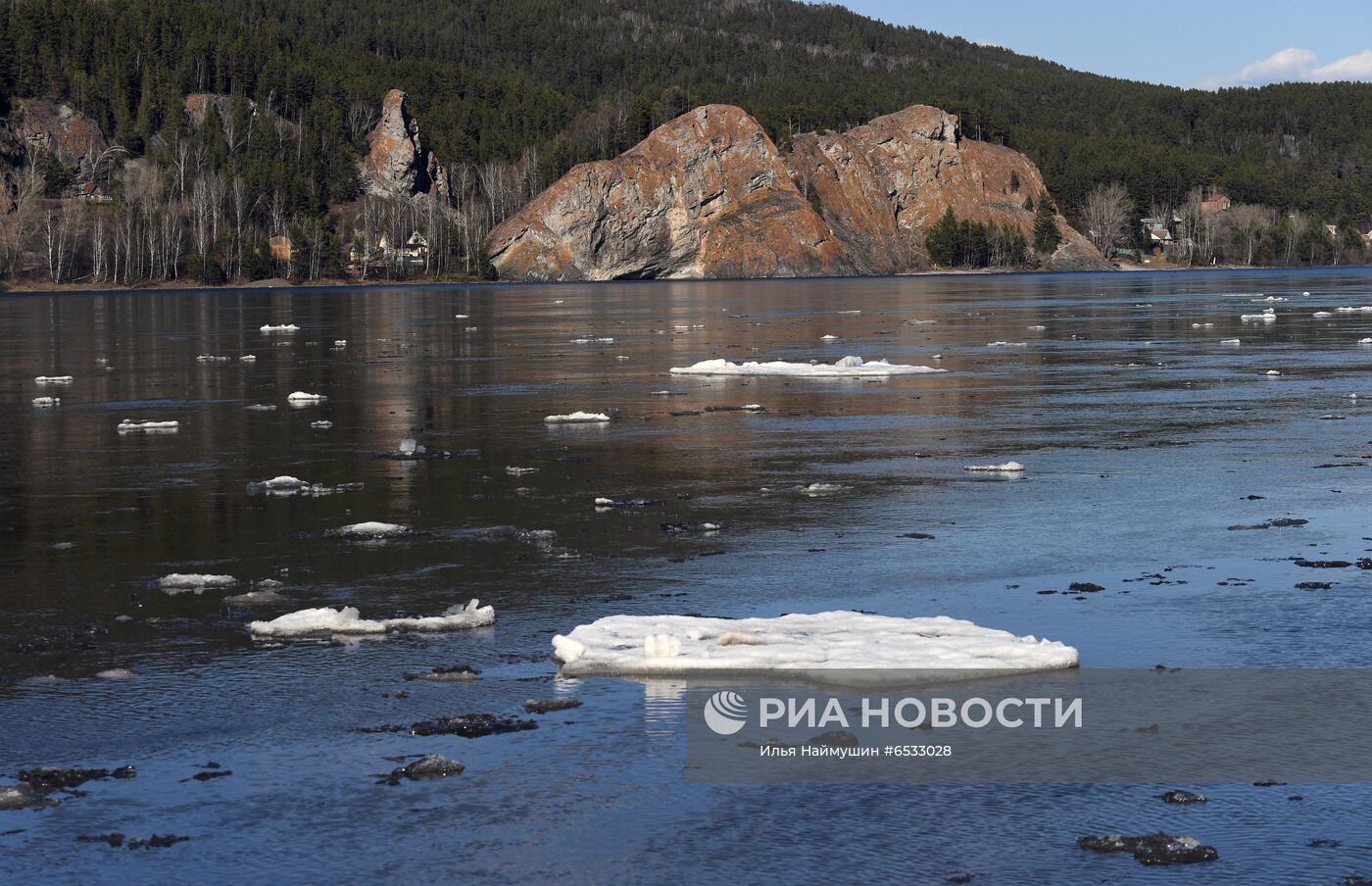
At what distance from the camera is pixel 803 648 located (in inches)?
447

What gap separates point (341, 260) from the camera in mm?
189250

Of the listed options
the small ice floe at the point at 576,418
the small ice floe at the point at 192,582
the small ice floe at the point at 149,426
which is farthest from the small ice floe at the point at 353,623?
the small ice floe at the point at 149,426

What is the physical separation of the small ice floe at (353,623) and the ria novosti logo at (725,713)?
9.30 feet

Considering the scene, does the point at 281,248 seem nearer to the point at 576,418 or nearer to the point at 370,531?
the point at 576,418

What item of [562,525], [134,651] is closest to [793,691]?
[134,651]

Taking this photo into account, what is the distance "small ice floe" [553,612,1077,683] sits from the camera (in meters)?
11.0

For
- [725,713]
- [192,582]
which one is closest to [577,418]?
[192,582]

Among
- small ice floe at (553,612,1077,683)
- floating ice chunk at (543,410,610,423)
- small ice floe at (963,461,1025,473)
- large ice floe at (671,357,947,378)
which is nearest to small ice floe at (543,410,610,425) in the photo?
floating ice chunk at (543,410,610,423)

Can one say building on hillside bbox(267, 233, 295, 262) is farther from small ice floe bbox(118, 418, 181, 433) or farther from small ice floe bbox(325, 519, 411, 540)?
small ice floe bbox(325, 519, 411, 540)

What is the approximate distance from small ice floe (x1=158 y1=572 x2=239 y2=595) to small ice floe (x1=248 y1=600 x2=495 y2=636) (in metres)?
1.72

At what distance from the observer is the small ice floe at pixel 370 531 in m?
16.6

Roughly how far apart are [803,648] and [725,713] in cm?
127

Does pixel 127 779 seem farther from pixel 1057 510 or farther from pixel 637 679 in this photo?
pixel 1057 510

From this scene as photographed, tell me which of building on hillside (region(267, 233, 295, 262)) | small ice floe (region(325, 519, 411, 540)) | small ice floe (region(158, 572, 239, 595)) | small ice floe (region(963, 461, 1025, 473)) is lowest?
small ice floe (region(158, 572, 239, 595))
